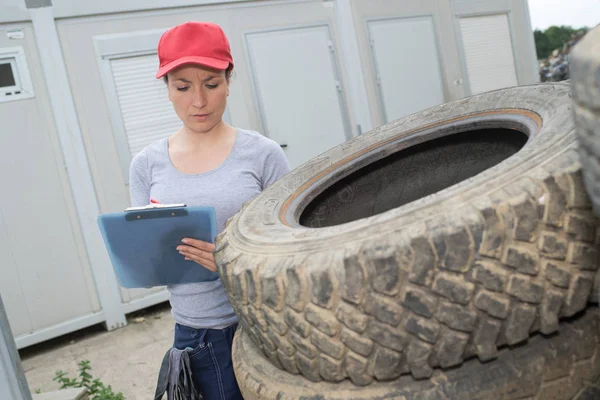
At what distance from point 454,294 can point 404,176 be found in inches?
31.1

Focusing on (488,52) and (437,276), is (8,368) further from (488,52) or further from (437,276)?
(488,52)

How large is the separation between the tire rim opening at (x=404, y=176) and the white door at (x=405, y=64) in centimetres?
391

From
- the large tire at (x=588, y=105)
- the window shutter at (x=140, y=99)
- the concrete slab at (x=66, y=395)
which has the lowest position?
the concrete slab at (x=66, y=395)

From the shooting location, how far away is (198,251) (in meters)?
1.28

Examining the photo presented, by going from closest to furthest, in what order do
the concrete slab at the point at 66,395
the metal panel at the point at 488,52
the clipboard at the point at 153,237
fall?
the clipboard at the point at 153,237 → the concrete slab at the point at 66,395 → the metal panel at the point at 488,52

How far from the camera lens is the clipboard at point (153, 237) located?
1203 mm

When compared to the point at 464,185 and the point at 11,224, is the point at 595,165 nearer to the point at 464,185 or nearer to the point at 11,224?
the point at 464,185

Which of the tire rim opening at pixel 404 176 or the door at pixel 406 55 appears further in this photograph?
the door at pixel 406 55

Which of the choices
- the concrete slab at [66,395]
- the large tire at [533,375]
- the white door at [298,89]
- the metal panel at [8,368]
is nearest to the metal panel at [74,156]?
the white door at [298,89]

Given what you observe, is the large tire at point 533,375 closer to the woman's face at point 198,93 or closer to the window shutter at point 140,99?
the woman's face at point 198,93

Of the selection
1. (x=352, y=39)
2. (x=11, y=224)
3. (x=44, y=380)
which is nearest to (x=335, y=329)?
(x=44, y=380)

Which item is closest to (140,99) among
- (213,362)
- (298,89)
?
(298,89)

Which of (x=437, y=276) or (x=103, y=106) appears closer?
(x=437, y=276)

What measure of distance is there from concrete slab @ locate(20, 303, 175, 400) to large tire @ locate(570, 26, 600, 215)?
2.77 metres
